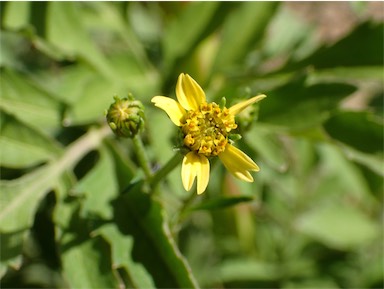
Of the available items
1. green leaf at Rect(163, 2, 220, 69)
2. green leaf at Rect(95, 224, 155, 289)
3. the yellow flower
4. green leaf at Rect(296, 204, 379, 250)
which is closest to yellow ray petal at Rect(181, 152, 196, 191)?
the yellow flower

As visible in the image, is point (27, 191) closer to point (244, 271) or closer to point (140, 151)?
point (140, 151)

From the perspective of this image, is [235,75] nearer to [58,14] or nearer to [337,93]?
[337,93]

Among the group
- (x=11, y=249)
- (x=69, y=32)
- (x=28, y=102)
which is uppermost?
(x=69, y=32)

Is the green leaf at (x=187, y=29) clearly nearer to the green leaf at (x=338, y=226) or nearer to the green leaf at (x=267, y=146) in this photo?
the green leaf at (x=267, y=146)

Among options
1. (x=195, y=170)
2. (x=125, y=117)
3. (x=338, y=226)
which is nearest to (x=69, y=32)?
(x=125, y=117)

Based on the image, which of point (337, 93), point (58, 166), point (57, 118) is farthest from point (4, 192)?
point (337, 93)

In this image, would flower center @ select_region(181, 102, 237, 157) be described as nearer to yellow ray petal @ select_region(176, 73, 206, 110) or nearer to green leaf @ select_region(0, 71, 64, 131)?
yellow ray petal @ select_region(176, 73, 206, 110)
